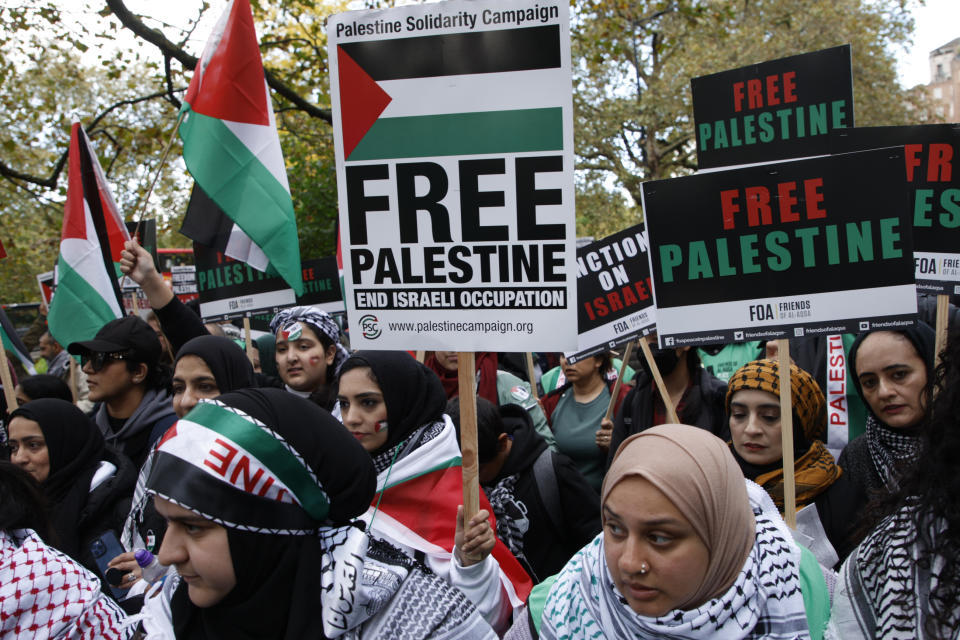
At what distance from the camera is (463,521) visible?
249cm

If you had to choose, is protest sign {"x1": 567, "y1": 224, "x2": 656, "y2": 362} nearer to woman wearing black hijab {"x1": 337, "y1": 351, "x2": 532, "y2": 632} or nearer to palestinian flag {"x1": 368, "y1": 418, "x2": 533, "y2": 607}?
woman wearing black hijab {"x1": 337, "y1": 351, "x2": 532, "y2": 632}

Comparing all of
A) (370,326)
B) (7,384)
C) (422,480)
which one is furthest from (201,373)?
(7,384)

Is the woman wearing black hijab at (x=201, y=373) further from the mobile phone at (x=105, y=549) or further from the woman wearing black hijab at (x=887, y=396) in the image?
the woman wearing black hijab at (x=887, y=396)

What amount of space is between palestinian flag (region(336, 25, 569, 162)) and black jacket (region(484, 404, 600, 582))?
162 cm

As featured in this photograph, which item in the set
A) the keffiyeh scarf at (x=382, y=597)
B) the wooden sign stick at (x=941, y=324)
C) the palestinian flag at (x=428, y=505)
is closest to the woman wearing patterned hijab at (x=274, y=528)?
the keffiyeh scarf at (x=382, y=597)

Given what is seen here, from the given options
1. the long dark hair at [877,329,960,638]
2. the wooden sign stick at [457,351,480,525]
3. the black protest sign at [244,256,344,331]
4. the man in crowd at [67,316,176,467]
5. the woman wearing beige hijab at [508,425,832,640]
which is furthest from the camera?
the black protest sign at [244,256,344,331]

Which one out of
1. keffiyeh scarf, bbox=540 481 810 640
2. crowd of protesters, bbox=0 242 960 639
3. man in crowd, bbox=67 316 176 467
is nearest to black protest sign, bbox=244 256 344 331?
man in crowd, bbox=67 316 176 467

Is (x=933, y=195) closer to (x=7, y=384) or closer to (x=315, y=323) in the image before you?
(x=315, y=323)

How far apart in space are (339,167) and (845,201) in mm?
1801

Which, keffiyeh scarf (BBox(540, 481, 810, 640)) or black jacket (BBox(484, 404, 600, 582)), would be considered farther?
black jacket (BBox(484, 404, 600, 582))

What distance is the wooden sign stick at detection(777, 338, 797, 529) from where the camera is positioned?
273 centimetres

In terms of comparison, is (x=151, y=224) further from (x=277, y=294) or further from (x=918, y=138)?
(x=918, y=138)

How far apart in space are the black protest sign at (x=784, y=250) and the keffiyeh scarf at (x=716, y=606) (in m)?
1.15

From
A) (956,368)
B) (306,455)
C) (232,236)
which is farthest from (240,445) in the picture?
(232,236)
